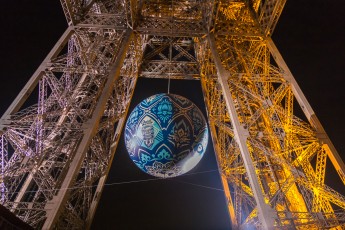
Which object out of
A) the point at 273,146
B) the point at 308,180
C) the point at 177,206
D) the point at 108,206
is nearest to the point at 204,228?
the point at 177,206

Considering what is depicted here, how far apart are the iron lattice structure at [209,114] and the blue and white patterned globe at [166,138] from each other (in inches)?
42.1

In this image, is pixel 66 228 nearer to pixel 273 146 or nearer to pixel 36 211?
pixel 36 211

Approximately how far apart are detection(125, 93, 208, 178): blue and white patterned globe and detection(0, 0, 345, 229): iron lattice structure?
3.51 feet

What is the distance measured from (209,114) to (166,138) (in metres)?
4.41

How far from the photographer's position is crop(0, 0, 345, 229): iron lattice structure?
6.49 m

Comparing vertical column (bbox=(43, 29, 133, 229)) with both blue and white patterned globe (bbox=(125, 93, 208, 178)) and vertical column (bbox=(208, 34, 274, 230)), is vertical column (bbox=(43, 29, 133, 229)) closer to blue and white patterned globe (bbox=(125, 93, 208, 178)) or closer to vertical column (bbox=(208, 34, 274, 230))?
blue and white patterned globe (bbox=(125, 93, 208, 178))

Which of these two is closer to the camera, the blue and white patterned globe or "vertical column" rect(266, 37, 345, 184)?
"vertical column" rect(266, 37, 345, 184)

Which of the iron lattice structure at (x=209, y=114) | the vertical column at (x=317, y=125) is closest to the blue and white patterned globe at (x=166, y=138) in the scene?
the iron lattice structure at (x=209, y=114)

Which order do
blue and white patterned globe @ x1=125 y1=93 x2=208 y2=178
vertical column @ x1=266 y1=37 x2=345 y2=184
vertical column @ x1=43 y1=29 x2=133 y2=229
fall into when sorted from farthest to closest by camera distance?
blue and white patterned globe @ x1=125 y1=93 x2=208 y2=178 < vertical column @ x1=266 y1=37 x2=345 y2=184 < vertical column @ x1=43 y1=29 x2=133 y2=229

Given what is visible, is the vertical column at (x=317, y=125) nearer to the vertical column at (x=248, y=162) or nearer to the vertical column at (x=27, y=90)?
the vertical column at (x=248, y=162)

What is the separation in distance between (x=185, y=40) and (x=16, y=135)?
986 cm

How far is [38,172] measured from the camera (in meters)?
6.67

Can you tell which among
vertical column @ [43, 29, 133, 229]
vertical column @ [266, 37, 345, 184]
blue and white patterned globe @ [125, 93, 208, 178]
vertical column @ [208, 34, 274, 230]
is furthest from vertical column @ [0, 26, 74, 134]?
vertical column @ [266, 37, 345, 184]

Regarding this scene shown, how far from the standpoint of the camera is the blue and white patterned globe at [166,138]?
301 inches
